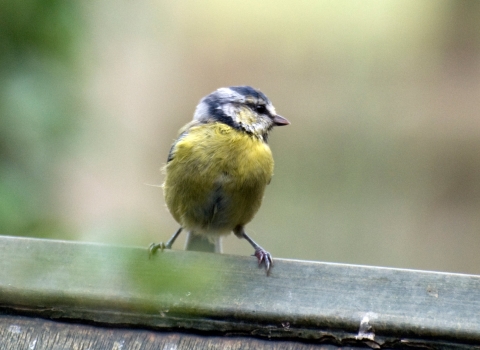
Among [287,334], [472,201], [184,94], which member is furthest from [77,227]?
[472,201]

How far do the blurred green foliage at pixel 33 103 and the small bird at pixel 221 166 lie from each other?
112 cm

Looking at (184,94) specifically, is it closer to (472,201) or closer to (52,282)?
(472,201)

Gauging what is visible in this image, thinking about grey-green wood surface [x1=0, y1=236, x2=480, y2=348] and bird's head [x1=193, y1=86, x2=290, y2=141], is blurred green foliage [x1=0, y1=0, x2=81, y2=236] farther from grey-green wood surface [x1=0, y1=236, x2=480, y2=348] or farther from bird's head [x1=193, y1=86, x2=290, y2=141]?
bird's head [x1=193, y1=86, x2=290, y2=141]

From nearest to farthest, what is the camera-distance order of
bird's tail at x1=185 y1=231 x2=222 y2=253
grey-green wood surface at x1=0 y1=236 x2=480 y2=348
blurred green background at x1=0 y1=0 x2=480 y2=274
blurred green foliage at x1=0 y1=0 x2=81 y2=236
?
blurred green foliage at x1=0 y1=0 x2=81 y2=236
grey-green wood surface at x1=0 y1=236 x2=480 y2=348
bird's tail at x1=185 y1=231 x2=222 y2=253
blurred green background at x1=0 y1=0 x2=480 y2=274

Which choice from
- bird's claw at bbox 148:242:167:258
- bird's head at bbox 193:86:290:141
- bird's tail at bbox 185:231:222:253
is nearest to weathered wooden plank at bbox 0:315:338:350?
bird's claw at bbox 148:242:167:258

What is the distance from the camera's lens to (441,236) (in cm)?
455

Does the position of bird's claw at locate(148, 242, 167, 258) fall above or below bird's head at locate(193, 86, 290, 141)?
above

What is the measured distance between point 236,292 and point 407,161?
3165 mm

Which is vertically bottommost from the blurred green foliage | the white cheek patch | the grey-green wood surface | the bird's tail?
the bird's tail

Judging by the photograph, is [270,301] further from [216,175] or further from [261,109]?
[261,109]

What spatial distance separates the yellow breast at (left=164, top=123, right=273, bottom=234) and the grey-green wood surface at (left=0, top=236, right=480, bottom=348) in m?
0.93

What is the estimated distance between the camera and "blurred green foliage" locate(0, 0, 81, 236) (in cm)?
132

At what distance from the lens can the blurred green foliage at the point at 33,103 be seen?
1316mm

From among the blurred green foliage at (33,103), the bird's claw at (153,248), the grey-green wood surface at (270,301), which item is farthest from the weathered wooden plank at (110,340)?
the blurred green foliage at (33,103)
